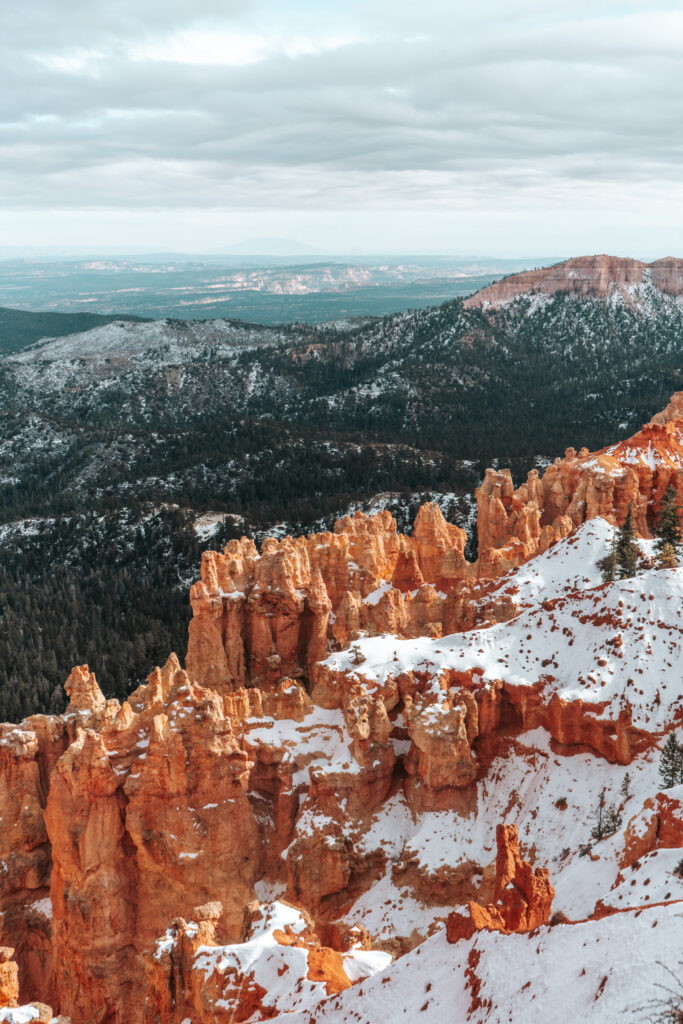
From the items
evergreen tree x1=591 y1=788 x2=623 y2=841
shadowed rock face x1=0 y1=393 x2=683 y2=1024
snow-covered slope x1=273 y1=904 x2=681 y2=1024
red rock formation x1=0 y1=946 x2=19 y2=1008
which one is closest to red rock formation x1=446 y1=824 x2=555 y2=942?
snow-covered slope x1=273 y1=904 x2=681 y2=1024

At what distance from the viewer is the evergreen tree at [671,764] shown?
104 ft

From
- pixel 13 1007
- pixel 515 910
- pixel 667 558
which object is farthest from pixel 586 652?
pixel 13 1007

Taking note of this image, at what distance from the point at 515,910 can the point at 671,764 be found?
38.9ft

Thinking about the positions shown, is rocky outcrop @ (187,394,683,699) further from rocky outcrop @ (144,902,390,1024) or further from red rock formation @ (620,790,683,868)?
rocky outcrop @ (144,902,390,1024)

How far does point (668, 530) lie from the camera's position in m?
58.5

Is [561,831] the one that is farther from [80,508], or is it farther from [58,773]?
[80,508]

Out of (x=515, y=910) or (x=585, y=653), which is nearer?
(x=515, y=910)

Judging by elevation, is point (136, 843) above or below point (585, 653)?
below

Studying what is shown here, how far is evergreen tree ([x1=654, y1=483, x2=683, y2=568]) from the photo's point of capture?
55.7 metres

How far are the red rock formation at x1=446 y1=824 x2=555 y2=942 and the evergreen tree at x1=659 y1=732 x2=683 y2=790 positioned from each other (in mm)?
9443

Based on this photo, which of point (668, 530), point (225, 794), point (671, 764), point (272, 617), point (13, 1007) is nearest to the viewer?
point (13, 1007)

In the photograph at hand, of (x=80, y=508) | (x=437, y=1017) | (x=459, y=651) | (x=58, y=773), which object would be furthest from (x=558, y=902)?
(x=80, y=508)

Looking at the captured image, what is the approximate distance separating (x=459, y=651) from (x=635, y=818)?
13726 millimetres

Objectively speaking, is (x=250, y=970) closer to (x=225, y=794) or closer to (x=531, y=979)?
(x=531, y=979)
